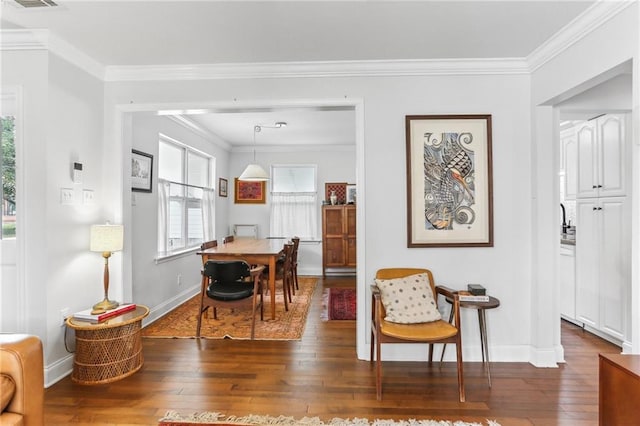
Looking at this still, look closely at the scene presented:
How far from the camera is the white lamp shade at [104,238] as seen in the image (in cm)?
250

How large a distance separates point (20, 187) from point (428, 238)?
3.16 meters

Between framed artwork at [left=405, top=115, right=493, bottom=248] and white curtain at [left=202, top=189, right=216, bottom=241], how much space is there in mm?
3736

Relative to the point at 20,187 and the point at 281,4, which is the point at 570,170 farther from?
the point at 20,187

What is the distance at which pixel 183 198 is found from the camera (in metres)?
4.73

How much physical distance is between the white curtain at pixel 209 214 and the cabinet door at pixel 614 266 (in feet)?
17.0

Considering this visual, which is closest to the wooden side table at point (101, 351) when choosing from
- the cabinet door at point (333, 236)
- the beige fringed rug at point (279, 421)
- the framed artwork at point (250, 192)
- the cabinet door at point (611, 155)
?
the beige fringed rug at point (279, 421)

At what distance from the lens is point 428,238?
2746 millimetres

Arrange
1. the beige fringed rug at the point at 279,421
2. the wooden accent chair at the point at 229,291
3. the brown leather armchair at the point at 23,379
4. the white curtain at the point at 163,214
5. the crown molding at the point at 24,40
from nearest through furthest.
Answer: the brown leather armchair at the point at 23,379
the beige fringed rug at the point at 279,421
the crown molding at the point at 24,40
the wooden accent chair at the point at 229,291
the white curtain at the point at 163,214

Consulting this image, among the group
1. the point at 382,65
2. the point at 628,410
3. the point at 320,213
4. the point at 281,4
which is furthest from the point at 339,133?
the point at 628,410

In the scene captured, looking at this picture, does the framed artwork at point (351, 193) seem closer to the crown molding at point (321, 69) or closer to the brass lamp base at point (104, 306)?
the crown molding at point (321, 69)

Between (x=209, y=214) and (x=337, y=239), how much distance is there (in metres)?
2.33

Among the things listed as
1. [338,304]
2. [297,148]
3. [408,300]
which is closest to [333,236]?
[338,304]

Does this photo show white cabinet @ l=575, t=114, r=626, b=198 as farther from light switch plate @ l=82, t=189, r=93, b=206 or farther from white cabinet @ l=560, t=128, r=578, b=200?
light switch plate @ l=82, t=189, r=93, b=206

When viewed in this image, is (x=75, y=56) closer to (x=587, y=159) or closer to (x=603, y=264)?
(x=587, y=159)
